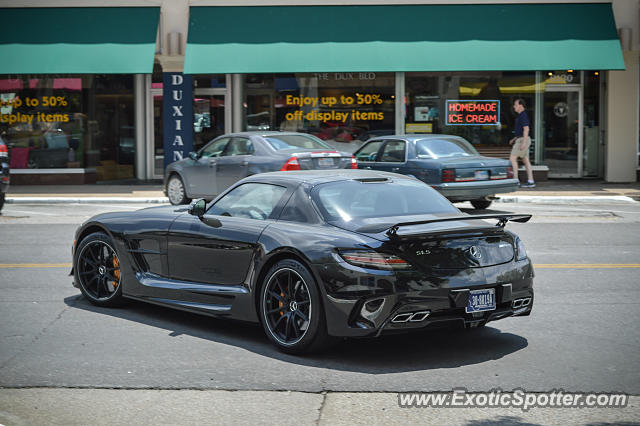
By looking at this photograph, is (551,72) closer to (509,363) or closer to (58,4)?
(58,4)

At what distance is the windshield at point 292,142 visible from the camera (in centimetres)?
1749

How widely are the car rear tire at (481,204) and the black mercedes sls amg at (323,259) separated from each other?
1009 centimetres

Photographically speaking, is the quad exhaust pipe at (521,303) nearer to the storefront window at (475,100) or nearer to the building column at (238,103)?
the storefront window at (475,100)

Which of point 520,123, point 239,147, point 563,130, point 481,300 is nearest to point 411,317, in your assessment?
point 481,300

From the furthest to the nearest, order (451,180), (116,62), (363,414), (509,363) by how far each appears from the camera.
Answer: (116,62)
(451,180)
(509,363)
(363,414)

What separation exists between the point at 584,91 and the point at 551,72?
1.06 m

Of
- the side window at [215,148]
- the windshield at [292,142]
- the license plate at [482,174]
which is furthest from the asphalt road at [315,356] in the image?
the side window at [215,148]

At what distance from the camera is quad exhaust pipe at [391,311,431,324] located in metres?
6.20

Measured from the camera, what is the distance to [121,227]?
319 inches

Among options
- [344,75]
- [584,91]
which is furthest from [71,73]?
[584,91]

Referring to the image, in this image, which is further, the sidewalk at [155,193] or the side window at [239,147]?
the sidewalk at [155,193]

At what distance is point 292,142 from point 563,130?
9366 millimetres

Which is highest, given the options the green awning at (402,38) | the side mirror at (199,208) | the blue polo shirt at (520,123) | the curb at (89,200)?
the green awning at (402,38)

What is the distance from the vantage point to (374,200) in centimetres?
722
